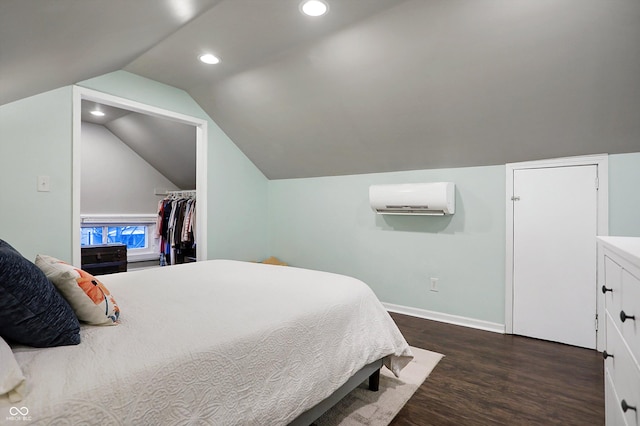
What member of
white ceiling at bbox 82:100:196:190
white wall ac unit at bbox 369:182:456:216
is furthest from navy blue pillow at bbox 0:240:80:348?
white ceiling at bbox 82:100:196:190

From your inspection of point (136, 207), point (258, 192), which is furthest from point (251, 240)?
point (136, 207)

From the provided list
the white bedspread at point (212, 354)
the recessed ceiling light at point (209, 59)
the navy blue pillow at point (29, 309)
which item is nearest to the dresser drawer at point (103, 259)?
the white bedspread at point (212, 354)

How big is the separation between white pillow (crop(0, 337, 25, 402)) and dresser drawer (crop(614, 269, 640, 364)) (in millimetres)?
1565

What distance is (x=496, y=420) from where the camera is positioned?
5.84 feet

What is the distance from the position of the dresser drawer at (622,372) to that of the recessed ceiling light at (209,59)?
3.09m

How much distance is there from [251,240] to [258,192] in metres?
0.68

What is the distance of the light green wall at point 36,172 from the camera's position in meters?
2.49

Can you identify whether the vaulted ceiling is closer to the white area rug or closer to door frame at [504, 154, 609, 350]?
door frame at [504, 154, 609, 350]

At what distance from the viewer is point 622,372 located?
1.09 m

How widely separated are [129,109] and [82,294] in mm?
2623

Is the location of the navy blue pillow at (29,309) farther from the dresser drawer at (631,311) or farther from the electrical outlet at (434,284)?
the electrical outlet at (434,284)

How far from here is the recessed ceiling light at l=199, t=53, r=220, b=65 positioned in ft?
9.34

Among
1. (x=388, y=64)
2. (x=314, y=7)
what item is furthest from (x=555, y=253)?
(x=314, y=7)

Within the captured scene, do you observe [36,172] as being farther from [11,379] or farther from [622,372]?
[622,372]
